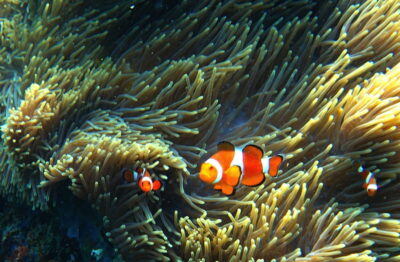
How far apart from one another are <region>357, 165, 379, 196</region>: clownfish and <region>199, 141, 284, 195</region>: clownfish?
2.20 ft

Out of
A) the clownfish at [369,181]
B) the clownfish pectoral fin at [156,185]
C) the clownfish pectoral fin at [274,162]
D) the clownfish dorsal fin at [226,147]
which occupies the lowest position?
the clownfish at [369,181]

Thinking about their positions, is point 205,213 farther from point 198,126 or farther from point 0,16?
point 0,16

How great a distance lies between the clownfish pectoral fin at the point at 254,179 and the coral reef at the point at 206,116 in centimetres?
26

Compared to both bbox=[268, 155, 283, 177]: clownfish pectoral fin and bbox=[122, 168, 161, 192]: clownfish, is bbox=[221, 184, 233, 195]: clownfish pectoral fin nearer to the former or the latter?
bbox=[268, 155, 283, 177]: clownfish pectoral fin

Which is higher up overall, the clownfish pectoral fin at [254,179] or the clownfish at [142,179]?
the clownfish at [142,179]

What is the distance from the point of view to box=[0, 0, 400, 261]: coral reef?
2180 mm

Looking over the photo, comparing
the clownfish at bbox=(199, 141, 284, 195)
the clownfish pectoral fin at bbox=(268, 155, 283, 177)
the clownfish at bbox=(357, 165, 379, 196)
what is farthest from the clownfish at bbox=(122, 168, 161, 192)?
the clownfish at bbox=(357, 165, 379, 196)

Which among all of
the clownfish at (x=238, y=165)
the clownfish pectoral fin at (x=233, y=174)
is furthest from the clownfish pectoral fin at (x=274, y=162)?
the clownfish pectoral fin at (x=233, y=174)

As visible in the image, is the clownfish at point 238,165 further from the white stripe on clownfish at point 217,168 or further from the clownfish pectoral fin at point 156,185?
the clownfish pectoral fin at point 156,185

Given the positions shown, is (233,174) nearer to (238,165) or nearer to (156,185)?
(238,165)

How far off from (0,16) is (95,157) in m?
1.45

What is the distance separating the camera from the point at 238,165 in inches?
76.0

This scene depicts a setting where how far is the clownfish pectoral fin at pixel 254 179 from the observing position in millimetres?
1968

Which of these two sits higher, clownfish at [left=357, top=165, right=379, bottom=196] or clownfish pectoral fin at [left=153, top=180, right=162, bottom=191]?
clownfish pectoral fin at [left=153, top=180, right=162, bottom=191]
